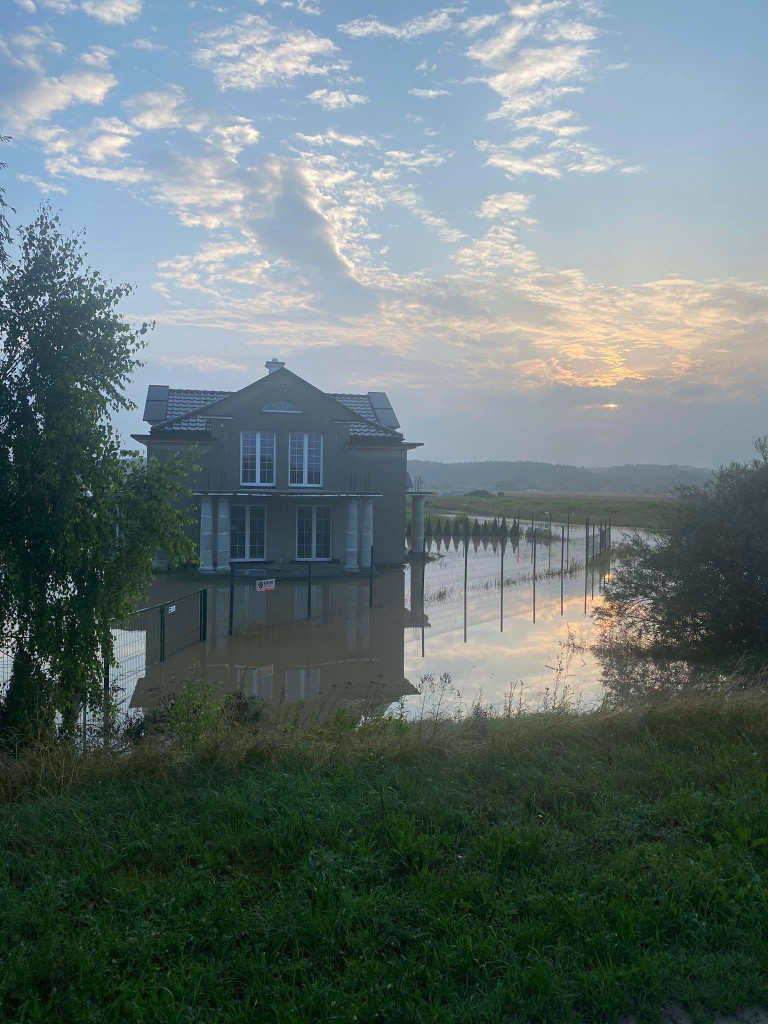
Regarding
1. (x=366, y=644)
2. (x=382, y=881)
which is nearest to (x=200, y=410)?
(x=366, y=644)

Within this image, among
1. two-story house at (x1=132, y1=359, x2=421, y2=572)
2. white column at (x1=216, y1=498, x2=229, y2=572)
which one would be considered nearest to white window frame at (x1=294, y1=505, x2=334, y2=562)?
two-story house at (x1=132, y1=359, x2=421, y2=572)

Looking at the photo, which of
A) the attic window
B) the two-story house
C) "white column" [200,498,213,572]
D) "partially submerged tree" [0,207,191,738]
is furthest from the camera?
the attic window

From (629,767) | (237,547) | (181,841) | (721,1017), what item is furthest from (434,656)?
(237,547)

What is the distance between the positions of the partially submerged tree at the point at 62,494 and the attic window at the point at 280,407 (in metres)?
19.4

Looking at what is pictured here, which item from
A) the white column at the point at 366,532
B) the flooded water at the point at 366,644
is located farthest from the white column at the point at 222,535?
the white column at the point at 366,532

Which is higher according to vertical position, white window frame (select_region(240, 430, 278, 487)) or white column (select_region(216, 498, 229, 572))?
white window frame (select_region(240, 430, 278, 487))

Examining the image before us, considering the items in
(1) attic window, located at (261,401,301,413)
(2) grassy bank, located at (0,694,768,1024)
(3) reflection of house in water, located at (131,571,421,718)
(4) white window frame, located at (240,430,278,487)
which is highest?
(1) attic window, located at (261,401,301,413)

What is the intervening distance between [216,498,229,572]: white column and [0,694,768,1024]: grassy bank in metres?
20.2

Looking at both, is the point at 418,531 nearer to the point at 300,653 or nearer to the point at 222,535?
the point at 222,535

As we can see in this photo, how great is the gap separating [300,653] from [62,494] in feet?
25.4

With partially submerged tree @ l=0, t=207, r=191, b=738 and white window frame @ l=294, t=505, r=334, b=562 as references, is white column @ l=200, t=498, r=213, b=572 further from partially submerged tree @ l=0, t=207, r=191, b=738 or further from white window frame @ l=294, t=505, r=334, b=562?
partially submerged tree @ l=0, t=207, r=191, b=738

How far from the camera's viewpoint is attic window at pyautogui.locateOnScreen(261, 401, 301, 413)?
1082 inches

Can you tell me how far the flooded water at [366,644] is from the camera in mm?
11781

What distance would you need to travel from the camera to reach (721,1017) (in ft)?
11.3
